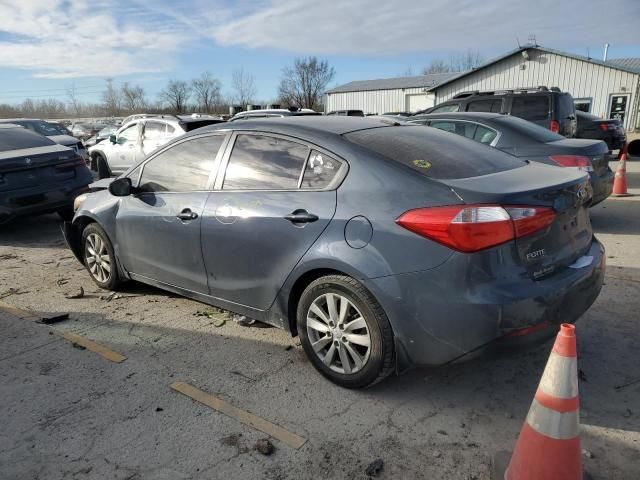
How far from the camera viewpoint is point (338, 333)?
120 inches

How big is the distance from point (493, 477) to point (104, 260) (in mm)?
3962

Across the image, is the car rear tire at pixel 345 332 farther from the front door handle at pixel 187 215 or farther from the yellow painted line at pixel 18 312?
the yellow painted line at pixel 18 312

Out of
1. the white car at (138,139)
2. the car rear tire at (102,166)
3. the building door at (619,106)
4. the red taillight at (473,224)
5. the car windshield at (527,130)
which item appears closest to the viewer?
the red taillight at (473,224)

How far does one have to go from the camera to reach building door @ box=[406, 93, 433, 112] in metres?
38.8

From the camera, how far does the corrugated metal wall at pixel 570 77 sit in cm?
2902

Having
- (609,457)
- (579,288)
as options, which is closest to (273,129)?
(579,288)

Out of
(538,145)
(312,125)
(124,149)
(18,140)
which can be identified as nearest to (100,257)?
(312,125)

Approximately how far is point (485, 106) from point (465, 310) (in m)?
8.77

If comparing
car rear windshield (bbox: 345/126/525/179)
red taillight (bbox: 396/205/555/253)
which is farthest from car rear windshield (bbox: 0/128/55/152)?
red taillight (bbox: 396/205/555/253)

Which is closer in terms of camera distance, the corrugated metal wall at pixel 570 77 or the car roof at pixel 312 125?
the car roof at pixel 312 125

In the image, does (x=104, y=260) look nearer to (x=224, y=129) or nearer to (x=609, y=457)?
(x=224, y=129)

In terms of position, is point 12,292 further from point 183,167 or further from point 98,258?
point 183,167

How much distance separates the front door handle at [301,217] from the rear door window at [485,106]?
26.5 feet

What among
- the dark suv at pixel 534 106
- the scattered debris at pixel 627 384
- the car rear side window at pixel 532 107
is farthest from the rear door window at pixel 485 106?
the scattered debris at pixel 627 384
